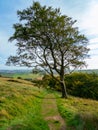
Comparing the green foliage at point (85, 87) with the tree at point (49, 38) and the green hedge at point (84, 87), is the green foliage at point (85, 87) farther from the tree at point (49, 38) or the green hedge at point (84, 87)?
the tree at point (49, 38)

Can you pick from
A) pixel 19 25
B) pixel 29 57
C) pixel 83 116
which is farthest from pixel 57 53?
pixel 83 116

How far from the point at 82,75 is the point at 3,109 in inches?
2091

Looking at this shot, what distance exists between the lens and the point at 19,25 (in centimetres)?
4338

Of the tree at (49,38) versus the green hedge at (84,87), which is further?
the green hedge at (84,87)

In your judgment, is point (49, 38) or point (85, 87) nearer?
point (49, 38)

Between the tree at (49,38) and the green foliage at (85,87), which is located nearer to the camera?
the tree at (49,38)

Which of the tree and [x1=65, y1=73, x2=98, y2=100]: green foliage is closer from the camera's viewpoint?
the tree

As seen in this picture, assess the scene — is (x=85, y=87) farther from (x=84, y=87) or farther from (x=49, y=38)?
(x=49, y=38)

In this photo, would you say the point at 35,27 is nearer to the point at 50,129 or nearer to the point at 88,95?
the point at 50,129

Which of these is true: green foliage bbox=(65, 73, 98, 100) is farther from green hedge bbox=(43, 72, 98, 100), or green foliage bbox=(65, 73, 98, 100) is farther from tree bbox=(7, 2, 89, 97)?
tree bbox=(7, 2, 89, 97)

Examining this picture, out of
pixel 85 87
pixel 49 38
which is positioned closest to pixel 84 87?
pixel 85 87

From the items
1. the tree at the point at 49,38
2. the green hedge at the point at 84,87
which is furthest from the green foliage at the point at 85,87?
the tree at the point at 49,38

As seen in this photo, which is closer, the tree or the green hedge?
the tree

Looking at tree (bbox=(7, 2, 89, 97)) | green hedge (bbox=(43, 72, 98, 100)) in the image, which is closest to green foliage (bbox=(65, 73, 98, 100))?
green hedge (bbox=(43, 72, 98, 100))
